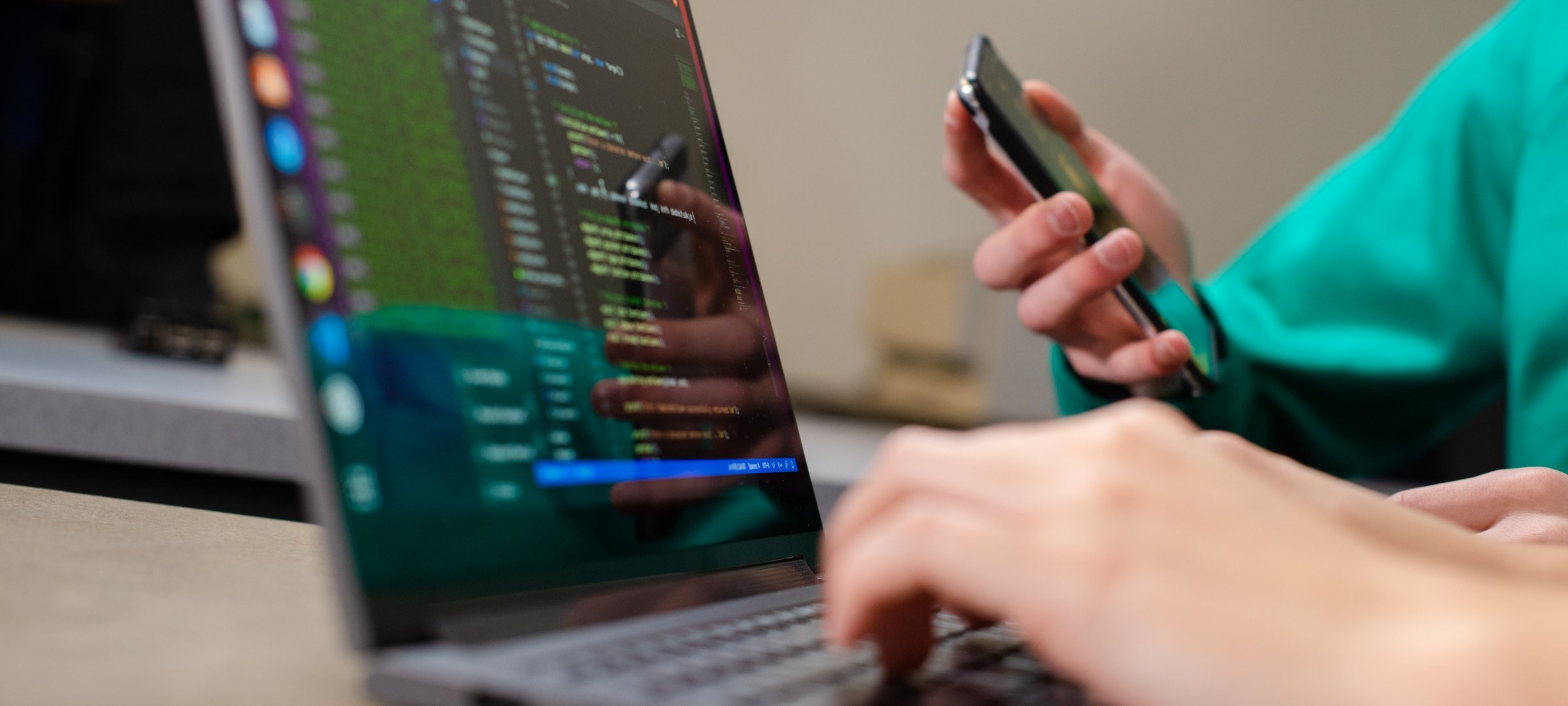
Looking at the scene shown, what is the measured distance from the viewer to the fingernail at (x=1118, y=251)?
2.13 feet

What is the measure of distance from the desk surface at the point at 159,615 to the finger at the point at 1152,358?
528mm

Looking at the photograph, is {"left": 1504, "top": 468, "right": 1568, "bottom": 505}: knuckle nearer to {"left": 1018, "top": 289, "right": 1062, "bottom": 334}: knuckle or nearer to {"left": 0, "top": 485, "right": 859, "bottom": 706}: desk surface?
{"left": 1018, "top": 289, "right": 1062, "bottom": 334}: knuckle

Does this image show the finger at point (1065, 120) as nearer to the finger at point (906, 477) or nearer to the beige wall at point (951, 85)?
the finger at point (906, 477)

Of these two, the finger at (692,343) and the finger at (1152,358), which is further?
the finger at (1152,358)

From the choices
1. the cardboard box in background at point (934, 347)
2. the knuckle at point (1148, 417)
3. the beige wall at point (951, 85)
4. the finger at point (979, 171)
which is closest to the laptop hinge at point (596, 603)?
the knuckle at point (1148, 417)

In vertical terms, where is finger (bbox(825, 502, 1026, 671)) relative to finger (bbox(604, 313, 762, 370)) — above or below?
below

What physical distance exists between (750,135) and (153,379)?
2801mm

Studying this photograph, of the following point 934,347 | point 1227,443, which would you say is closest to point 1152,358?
point 1227,443

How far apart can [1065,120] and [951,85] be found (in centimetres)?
234

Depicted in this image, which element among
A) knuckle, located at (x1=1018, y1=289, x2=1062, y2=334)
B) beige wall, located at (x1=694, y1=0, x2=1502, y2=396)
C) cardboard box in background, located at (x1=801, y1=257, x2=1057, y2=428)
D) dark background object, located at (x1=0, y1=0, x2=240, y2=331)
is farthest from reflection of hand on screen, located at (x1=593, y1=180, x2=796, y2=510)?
beige wall, located at (x1=694, y1=0, x2=1502, y2=396)

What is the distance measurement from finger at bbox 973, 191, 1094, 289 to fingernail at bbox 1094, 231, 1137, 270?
0.05ft

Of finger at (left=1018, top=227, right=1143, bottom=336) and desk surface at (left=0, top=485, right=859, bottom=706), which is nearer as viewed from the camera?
desk surface at (left=0, top=485, right=859, bottom=706)

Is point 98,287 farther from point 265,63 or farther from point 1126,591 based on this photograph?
point 1126,591

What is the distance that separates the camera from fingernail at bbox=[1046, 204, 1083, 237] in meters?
0.64
